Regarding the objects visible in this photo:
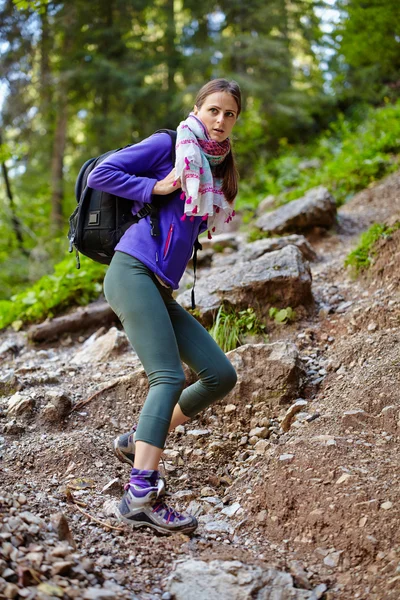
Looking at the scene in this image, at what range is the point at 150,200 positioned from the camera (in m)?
2.98

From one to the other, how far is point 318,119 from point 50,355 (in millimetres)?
12146

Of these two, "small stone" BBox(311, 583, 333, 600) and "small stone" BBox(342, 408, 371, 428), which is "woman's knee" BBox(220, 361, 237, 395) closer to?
"small stone" BBox(342, 408, 371, 428)

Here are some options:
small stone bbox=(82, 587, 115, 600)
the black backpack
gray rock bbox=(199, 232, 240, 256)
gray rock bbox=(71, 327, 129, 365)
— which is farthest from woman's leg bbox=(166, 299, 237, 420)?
gray rock bbox=(199, 232, 240, 256)

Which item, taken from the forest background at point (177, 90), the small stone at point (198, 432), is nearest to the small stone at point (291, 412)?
the small stone at point (198, 432)

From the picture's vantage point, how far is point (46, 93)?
12320mm

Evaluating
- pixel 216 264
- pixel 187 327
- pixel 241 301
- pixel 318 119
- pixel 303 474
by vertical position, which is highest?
pixel 187 327

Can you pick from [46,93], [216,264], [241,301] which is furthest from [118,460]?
[46,93]

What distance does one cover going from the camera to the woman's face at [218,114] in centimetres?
311

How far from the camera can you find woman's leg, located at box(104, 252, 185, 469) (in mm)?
2883

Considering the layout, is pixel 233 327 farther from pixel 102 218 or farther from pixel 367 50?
pixel 367 50

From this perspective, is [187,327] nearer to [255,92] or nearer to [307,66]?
[255,92]

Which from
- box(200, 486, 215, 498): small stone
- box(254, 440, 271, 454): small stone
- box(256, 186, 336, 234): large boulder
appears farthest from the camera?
box(256, 186, 336, 234): large boulder

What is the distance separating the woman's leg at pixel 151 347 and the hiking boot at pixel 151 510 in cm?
8

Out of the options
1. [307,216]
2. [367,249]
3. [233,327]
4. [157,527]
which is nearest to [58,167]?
[307,216]
